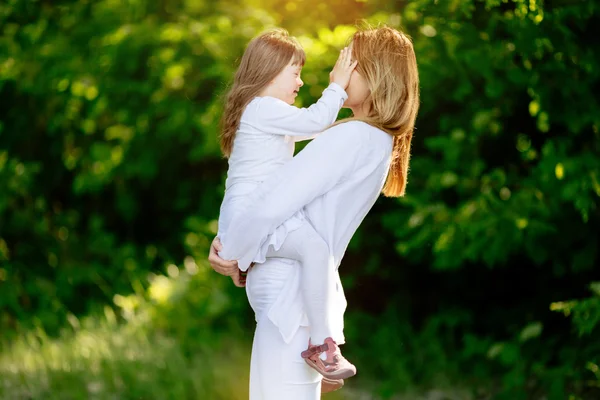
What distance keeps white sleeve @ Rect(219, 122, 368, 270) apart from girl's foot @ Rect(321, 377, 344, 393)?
1.48ft

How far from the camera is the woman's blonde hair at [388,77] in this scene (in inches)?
109

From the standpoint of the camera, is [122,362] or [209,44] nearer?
[122,362]

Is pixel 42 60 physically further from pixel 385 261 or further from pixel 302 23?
pixel 385 261

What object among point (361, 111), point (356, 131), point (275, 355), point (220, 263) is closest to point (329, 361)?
point (275, 355)

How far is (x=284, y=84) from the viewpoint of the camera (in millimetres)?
2895

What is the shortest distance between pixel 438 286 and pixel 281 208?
4.20 meters

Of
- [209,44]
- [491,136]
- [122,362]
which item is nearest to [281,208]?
[491,136]

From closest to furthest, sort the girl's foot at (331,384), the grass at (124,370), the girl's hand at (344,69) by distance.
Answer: the girl's foot at (331,384) < the girl's hand at (344,69) < the grass at (124,370)

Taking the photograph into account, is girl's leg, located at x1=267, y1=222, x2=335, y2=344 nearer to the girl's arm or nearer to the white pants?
the white pants

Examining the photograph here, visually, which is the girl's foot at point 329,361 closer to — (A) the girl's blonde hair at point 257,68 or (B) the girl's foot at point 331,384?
(B) the girl's foot at point 331,384

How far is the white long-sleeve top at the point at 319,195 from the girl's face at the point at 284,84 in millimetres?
265

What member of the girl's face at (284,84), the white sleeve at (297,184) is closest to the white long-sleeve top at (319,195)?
the white sleeve at (297,184)

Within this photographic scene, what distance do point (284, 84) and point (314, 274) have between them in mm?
644

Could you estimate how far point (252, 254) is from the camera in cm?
271
